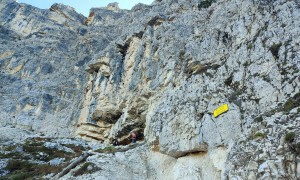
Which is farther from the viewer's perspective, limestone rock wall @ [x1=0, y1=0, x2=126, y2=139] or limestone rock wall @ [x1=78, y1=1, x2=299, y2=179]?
limestone rock wall @ [x1=0, y1=0, x2=126, y2=139]

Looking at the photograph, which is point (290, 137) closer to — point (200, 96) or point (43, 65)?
point (200, 96)

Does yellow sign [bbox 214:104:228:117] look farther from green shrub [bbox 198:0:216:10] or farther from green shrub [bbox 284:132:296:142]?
green shrub [bbox 198:0:216:10]

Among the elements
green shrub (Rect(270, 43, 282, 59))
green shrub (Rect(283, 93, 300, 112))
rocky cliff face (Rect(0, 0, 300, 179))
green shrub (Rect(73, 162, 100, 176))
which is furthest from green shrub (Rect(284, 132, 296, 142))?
green shrub (Rect(73, 162, 100, 176))

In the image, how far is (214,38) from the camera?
30.0 meters

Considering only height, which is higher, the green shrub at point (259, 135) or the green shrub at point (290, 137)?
the green shrub at point (259, 135)

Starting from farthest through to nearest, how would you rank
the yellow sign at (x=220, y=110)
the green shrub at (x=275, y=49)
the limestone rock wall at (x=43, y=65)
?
the limestone rock wall at (x=43, y=65), the green shrub at (x=275, y=49), the yellow sign at (x=220, y=110)

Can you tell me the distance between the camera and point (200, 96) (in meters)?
22.9

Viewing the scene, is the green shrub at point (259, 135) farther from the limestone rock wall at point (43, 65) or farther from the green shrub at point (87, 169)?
the limestone rock wall at point (43, 65)

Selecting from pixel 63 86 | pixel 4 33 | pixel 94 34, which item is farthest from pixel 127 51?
pixel 4 33

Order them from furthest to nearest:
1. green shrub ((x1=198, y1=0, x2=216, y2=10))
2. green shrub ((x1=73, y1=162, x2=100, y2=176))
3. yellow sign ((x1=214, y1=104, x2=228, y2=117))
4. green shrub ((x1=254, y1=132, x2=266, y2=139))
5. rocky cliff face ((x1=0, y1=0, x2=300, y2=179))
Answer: green shrub ((x1=198, y1=0, x2=216, y2=10))
green shrub ((x1=73, y1=162, x2=100, y2=176))
yellow sign ((x1=214, y1=104, x2=228, y2=117))
rocky cliff face ((x1=0, y1=0, x2=300, y2=179))
green shrub ((x1=254, y1=132, x2=266, y2=139))

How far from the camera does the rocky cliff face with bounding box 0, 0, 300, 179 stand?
13070 mm

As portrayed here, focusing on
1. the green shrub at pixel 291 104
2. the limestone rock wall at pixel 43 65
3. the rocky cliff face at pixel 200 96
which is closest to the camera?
the rocky cliff face at pixel 200 96

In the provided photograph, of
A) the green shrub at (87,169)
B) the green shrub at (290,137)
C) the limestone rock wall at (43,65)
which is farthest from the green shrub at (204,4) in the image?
the green shrub at (290,137)

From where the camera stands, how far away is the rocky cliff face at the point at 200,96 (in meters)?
13.1
